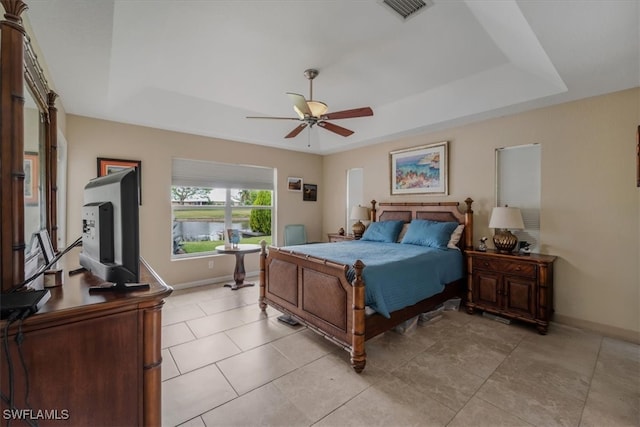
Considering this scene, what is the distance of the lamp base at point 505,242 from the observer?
10.8 ft

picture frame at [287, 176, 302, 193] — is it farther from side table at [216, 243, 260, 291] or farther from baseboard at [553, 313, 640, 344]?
baseboard at [553, 313, 640, 344]

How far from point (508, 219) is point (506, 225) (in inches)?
3.0

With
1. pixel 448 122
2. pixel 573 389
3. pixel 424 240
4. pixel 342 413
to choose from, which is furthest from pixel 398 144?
pixel 342 413

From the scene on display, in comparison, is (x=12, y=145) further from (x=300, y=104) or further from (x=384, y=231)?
(x=384, y=231)

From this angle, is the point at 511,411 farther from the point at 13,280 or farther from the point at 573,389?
the point at 13,280

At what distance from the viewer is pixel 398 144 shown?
478cm

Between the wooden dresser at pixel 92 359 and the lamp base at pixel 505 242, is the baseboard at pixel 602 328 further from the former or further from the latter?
the wooden dresser at pixel 92 359

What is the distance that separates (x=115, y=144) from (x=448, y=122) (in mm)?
4655

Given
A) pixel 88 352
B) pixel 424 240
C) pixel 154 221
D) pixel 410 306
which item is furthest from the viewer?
pixel 154 221

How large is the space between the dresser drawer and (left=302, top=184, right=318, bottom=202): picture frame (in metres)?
3.48

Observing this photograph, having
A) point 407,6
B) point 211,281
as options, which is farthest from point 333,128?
point 211,281

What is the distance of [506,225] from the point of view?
125 inches

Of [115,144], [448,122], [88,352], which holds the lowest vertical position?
[88,352]

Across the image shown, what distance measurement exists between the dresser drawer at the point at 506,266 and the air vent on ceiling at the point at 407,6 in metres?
2.74
